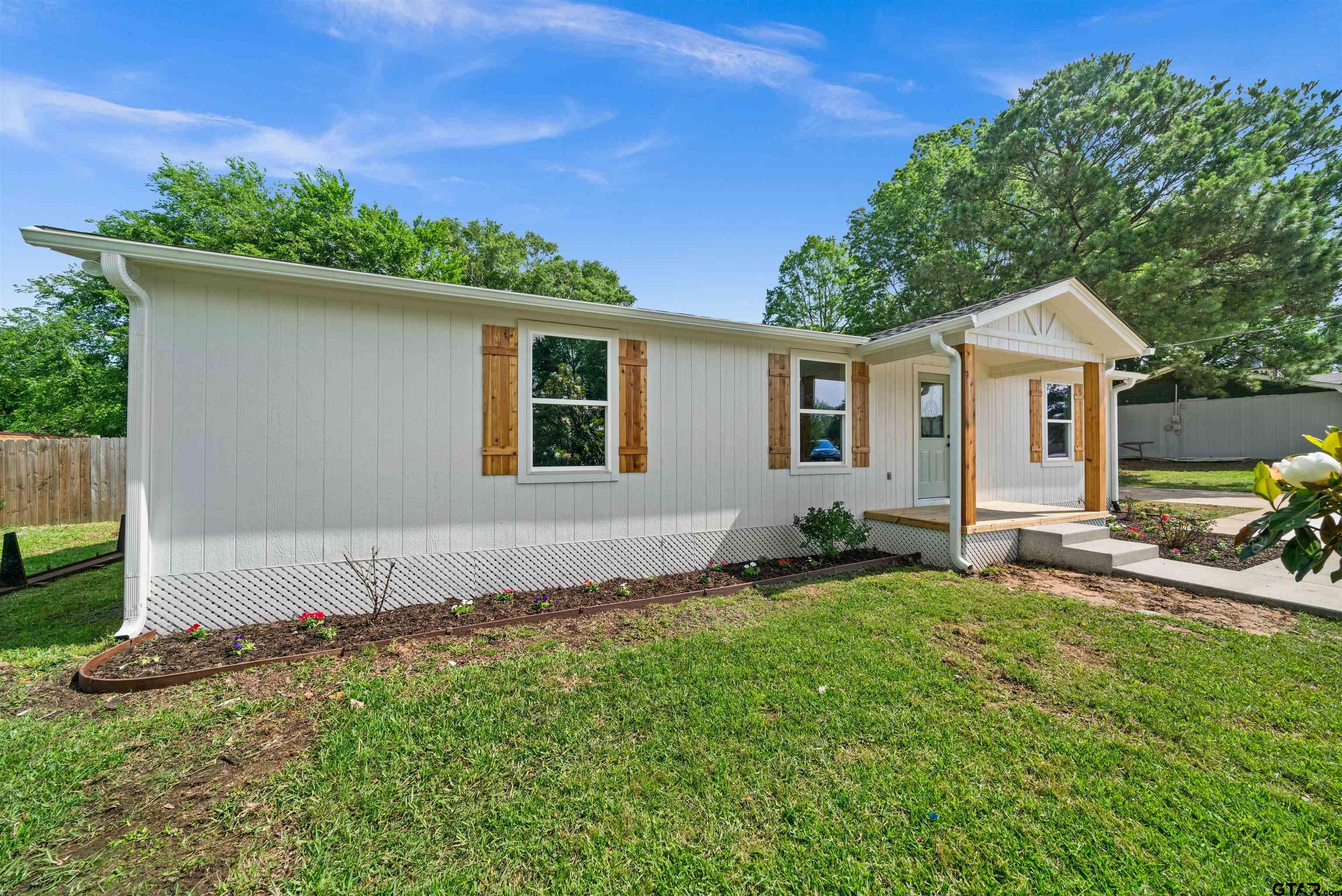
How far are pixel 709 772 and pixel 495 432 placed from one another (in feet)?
11.1

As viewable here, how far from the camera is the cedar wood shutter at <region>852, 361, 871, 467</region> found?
21.6 ft

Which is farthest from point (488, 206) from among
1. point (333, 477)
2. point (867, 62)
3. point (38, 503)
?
point (38, 503)

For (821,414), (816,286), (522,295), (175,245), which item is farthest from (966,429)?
(175,245)

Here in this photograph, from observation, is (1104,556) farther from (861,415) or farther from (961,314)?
(961,314)

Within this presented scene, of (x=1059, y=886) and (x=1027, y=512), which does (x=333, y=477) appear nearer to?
(x=1059, y=886)

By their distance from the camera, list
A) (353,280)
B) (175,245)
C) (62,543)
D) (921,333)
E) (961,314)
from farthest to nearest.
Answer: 1. (175,245)
2. (62,543)
3. (961,314)
4. (921,333)
5. (353,280)

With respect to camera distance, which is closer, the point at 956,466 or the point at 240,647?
the point at 240,647

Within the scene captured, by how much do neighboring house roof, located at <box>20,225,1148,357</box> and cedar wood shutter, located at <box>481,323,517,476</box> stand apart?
1.12 ft

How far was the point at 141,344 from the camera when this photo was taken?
3.58m

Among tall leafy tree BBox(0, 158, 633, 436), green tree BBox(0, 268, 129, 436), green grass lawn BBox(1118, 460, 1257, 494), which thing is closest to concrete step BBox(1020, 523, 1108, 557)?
green grass lawn BBox(1118, 460, 1257, 494)

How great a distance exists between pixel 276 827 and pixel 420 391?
10.5ft

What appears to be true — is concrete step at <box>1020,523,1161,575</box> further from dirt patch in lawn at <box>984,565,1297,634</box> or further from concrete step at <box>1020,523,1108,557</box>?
dirt patch in lawn at <box>984,565,1297,634</box>

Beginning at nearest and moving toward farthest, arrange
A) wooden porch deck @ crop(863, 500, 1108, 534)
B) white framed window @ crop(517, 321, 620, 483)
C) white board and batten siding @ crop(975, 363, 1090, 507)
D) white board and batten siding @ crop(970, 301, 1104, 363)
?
1. white framed window @ crop(517, 321, 620, 483)
2. white board and batten siding @ crop(970, 301, 1104, 363)
3. wooden porch deck @ crop(863, 500, 1108, 534)
4. white board and batten siding @ crop(975, 363, 1090, 507)

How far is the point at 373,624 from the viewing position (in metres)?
4.05
